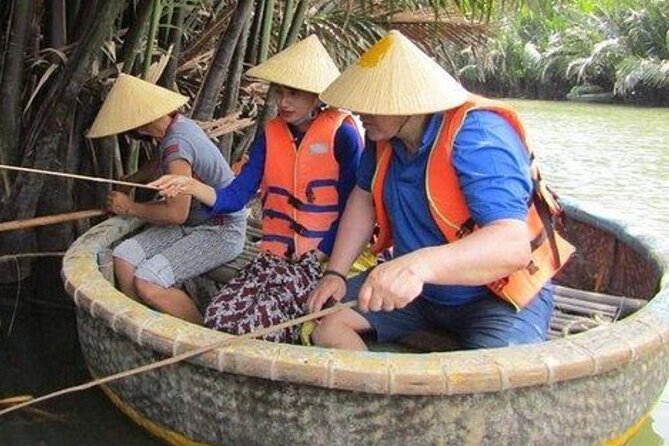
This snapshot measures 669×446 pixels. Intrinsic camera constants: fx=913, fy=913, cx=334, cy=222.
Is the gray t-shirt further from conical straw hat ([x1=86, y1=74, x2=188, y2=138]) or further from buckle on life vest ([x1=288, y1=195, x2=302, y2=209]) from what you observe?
buckle on life vest ([x1=288, y1=195, x2=302, y2=209])

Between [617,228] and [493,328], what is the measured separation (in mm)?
1371

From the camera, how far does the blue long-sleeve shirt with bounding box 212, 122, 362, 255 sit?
9.91 feet

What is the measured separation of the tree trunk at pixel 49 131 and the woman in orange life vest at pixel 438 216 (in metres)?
1.42

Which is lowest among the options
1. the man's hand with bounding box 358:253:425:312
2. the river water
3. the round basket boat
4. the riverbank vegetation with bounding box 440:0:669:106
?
the riverbank vegetation with bounding box 440:0:669:106

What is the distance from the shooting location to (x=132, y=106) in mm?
A: 3238

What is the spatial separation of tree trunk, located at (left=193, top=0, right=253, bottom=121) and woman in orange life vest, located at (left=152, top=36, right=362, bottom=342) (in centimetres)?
97

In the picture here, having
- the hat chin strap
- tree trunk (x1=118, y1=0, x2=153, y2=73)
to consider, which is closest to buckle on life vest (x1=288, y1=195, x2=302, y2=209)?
the hat chin strap

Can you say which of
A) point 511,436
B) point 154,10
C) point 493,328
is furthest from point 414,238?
point 154,10

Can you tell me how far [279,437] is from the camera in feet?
7.77

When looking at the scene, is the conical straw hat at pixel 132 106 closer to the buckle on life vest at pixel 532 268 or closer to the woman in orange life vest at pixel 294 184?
the woman in orange life vest at pixel 294 184

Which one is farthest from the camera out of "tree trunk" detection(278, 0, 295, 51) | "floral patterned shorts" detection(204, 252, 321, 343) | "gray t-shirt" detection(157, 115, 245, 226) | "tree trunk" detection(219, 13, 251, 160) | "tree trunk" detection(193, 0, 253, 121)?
"tree trunk" detection(278, 0, 295, 51)

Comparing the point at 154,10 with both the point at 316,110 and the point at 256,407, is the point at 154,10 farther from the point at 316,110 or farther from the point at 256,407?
the point at 256,407

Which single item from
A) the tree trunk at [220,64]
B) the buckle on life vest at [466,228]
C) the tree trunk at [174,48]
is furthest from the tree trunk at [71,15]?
the buckle on life vest at [466,228]

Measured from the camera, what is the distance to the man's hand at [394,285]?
2.05m
